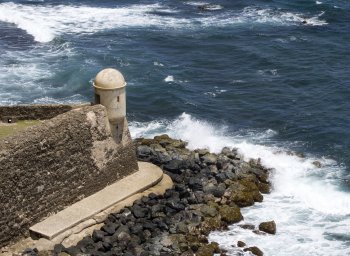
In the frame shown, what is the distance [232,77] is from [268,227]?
2091cm

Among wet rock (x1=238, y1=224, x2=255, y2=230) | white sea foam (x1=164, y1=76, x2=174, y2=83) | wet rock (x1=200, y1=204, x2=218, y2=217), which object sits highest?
white sea foam (x1=164, y1=76, x2=174, y2=83)

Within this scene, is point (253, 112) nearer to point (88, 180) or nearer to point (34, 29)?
point (88, 180)

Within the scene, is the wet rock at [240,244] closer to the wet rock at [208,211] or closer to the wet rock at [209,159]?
the wet rock at [208,211]

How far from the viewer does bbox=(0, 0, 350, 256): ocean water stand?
3175cm

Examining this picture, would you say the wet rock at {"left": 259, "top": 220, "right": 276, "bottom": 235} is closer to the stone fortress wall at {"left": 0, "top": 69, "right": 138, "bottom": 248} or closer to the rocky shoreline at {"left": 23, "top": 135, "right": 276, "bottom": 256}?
the rocky shoreline at {"left": 23, "top": 135, "right": 276, "bottom": 256}

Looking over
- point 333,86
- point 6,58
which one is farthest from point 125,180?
point 6,58

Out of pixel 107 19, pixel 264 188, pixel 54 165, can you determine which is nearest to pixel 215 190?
pixel 264 188

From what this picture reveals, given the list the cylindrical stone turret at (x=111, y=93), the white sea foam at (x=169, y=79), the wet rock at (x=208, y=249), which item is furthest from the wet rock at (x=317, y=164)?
the white sea foam at (x=169, y=79)

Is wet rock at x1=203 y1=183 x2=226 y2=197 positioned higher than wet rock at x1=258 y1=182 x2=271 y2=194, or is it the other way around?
wet rock at x1=203 y1=183 x2=226 y2=197

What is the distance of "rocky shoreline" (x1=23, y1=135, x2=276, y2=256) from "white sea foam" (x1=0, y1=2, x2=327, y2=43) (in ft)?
90.2

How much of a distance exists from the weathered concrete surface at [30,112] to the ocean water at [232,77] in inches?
342

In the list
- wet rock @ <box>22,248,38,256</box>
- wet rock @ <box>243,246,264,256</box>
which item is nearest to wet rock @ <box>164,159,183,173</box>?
wet rock @ <box>243,246,264,256</box>

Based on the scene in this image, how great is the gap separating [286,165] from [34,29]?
31692mm

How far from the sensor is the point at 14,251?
80.6ft
